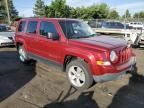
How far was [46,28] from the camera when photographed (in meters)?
7.07

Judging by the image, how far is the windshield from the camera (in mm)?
6395

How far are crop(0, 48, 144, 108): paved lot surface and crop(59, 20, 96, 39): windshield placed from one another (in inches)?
56.1

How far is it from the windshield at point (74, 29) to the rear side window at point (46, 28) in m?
0.30

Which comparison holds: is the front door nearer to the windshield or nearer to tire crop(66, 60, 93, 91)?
the windshield

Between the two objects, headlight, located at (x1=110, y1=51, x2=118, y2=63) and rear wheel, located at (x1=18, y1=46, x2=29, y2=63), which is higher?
headlight, located at (x1=110, y1=51, x2=118, y2=63)

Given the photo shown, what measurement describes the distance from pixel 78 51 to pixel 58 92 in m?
1.20

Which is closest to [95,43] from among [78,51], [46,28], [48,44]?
[78,51]

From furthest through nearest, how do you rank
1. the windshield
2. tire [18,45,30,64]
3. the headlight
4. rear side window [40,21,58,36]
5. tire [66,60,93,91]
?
1. tire [18,45,30,64]
2. rear side window [40,21,58,36]
3. the windshield
4. tire [66,60,93,91]
5. the headlight

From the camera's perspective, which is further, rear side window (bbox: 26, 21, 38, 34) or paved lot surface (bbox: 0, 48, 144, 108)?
rear side window (bbox: 26, 21, 38, 34)

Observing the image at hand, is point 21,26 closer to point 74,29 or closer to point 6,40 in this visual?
point 74,29

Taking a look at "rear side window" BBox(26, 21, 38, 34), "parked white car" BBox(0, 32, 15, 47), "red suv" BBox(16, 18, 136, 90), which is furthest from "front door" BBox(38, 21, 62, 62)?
"parked white car" BBox(0, 32, 15, 47)

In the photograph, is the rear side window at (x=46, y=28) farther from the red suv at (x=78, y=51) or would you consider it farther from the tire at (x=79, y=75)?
the tire at (x=79, y=75)

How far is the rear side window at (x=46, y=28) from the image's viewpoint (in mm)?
6701

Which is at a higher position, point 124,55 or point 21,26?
point 21,26
